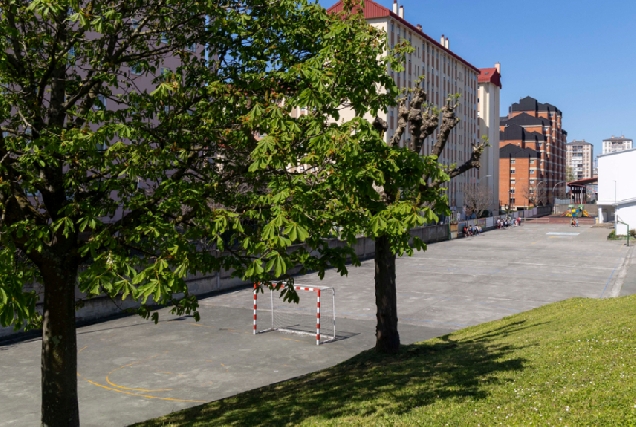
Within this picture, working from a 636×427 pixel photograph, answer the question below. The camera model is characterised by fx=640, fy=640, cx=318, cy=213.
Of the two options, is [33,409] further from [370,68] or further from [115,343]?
[370,68]

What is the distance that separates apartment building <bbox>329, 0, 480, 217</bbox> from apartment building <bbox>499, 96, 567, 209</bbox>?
173 ft

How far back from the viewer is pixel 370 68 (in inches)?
385

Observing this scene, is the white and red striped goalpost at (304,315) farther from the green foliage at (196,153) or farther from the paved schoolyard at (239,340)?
the green foliage at (196,153)

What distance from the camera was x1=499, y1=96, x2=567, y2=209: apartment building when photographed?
159 meters

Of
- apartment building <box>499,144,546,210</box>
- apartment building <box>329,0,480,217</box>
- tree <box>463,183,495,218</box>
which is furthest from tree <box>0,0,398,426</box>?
apartment building <box>499,144,546,210</box>

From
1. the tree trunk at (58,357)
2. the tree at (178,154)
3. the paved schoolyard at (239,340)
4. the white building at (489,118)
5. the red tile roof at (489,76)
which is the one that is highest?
the red tile roof at (489,76)

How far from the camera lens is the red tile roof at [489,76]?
11362cm

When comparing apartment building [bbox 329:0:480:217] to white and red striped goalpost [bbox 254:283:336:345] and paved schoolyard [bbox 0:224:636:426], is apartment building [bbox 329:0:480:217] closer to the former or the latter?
paved schoolyard [bbox 0:224:636:426]

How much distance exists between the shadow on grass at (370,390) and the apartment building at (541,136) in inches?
5620

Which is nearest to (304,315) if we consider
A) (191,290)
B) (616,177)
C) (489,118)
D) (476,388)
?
(191,290)

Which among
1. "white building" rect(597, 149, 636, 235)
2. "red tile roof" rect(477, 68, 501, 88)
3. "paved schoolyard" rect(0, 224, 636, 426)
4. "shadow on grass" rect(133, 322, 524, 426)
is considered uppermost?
"red tile roof" rect(477, 68, 501, 88)

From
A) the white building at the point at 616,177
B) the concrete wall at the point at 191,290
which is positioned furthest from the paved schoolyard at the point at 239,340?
the white building at the point at 616,177

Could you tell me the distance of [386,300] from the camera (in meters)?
16.0

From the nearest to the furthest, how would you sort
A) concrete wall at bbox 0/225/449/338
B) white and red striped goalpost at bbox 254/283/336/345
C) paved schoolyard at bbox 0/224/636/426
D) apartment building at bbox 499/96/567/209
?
paved schoolyard at bbox 0/224/636/426 → white and red striped goalpost at bbox 254/283/336/345 → concrete wall at bbox 0/225/449/338 → apartment building at bbox 499/96/567/209
